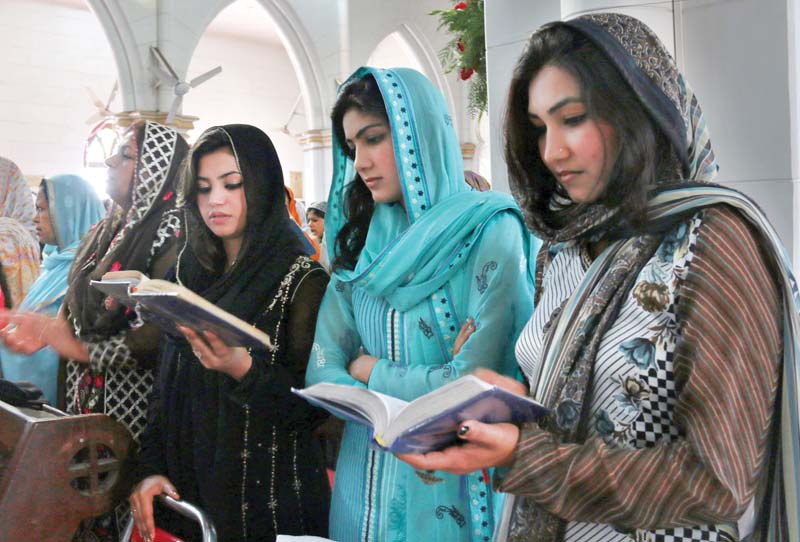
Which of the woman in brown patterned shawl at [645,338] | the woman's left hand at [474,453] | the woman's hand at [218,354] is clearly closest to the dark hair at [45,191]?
the woman's hand at [218,354]

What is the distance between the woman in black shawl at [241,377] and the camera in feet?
6.59

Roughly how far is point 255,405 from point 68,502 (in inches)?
21.5

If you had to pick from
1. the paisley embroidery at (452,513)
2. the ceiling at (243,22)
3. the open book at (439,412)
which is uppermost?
the ceiling at (243,22)

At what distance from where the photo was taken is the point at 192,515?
193cm

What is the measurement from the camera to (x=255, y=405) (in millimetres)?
1941

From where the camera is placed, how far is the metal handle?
1861 mm

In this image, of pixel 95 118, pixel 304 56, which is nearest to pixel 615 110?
pixel 304 56

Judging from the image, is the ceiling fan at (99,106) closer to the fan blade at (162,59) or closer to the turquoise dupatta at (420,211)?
the fan blade at (162,59)

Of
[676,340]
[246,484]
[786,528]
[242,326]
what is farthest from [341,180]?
[786,528]

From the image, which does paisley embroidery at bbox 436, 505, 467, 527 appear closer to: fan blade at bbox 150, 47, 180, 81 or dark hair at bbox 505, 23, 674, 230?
dark hair at bbox 505, 23, 674, 230

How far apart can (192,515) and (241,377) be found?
335 millimetres

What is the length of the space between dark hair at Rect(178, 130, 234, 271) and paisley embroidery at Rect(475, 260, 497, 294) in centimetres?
88

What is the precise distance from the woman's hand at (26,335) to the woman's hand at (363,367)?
1384 millimetres

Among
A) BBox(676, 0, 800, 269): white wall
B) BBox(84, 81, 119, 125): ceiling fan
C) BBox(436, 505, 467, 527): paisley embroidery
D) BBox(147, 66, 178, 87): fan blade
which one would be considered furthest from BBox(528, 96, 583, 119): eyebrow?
BBox(84, 81, 119, 125): ceiling fan
